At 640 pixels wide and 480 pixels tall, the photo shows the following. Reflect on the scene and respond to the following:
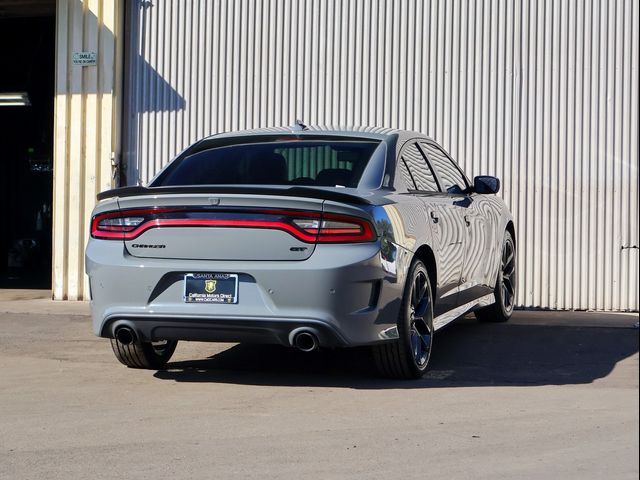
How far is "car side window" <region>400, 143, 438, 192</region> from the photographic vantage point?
7.26m

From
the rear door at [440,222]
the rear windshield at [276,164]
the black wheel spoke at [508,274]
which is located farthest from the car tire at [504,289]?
the rear windshield at [276,164]

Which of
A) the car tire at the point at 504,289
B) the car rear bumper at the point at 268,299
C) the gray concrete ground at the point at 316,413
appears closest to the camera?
the gray concrete ground at the point at 316,413

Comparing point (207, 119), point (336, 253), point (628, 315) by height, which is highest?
point (207, 119)

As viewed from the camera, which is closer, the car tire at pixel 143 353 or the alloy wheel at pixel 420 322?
the alloy wheel at pixel 420 322

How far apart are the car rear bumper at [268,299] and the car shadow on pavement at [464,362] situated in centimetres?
70

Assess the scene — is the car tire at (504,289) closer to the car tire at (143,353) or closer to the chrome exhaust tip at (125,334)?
the car tire at (143,353)

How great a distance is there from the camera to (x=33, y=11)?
47.3 feet

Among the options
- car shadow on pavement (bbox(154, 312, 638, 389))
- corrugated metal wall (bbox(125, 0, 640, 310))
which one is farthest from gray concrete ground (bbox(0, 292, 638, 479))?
corrugated metal wall (bbox(125, 0, 640, 310))

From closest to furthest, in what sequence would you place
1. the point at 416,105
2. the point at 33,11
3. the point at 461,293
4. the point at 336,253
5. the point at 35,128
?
the point at 336,253 < the point at 461,293 < the point at 416,105 < the point at 33,11 < the point at 35,128

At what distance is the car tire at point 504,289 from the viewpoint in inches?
364

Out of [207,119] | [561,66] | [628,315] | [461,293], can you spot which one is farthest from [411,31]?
[461,293]

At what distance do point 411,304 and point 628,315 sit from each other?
177 inches

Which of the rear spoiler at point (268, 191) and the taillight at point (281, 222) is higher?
the rear spoiler at point (268, 191)

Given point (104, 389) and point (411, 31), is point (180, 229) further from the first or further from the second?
point (411, 31)
